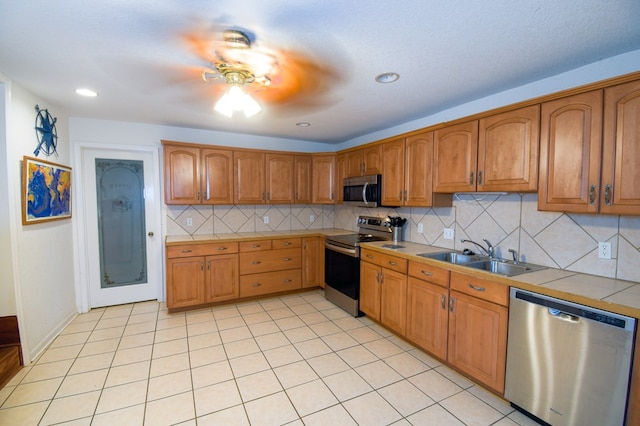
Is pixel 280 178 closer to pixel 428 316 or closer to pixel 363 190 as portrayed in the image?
pixel 363 190

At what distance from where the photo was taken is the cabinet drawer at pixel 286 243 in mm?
3998

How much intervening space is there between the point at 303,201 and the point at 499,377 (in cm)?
316

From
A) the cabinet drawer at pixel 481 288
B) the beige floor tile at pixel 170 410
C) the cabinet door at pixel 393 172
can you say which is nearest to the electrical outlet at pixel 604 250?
the cabinet drawer at pixel 481 288

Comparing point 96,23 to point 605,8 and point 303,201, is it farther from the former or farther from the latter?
point 303,201

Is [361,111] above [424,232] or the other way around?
above

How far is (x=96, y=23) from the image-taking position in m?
1.55

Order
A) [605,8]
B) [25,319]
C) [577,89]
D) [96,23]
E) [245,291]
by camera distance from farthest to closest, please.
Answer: [245,291], [25,319], [577,89], [96,23], [605,8]

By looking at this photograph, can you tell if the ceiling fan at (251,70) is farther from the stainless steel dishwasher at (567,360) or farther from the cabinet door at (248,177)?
the stainless steel dishwasher at (567,360)

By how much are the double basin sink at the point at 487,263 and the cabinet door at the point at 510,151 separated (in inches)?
25.0

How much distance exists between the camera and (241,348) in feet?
8.91

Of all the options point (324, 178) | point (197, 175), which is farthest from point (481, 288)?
point (197, 175)

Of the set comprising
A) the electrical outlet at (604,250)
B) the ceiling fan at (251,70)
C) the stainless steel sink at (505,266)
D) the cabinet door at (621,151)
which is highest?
the ceiling fan at (251,70)

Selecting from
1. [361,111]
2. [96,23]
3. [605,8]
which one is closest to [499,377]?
[605,8]

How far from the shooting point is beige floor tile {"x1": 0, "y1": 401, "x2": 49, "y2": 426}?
181 centimetres
